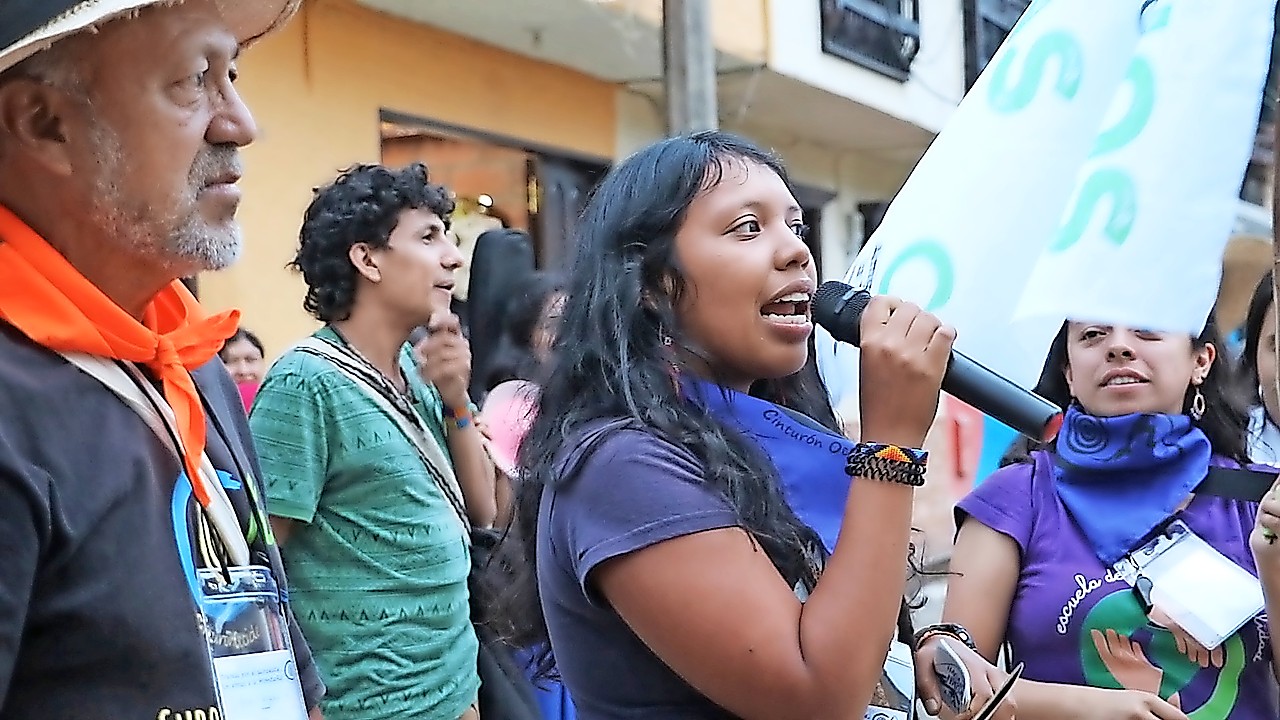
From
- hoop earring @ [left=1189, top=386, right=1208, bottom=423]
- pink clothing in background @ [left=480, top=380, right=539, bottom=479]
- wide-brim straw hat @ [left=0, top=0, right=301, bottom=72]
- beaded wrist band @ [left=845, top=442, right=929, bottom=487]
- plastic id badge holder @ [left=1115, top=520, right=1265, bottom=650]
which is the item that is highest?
wide-brim straw hat @ [left=0, top=0, right=301, bottom=72]

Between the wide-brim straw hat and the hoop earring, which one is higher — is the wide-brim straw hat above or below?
above

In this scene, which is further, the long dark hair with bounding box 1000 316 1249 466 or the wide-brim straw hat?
the long dark hair with bounding box 1000 316 1249 466

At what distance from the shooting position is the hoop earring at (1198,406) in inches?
113

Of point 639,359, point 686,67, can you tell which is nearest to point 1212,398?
point 639,359

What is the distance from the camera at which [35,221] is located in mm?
1526

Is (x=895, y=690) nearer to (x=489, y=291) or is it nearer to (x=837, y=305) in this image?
(x=837, y=305)

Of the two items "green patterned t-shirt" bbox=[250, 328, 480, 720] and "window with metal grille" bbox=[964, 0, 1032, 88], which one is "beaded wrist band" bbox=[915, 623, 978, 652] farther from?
"window with metal grille" bbox=[964, 0, 1032, 88]

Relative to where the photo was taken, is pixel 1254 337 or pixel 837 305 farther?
pixel 1254 337

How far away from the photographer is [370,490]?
3199mm

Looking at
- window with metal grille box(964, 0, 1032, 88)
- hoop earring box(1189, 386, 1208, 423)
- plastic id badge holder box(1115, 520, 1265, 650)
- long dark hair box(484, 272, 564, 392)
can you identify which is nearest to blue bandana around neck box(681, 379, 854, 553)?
plastic id badge holder box(1115, 520, 1265, 650)

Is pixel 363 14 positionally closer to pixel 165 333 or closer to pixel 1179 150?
pixel 1179 150

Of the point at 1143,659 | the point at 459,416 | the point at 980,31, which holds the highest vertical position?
the point at 980,31

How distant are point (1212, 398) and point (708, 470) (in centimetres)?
160

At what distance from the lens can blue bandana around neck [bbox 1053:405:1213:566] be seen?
8.54 feet
